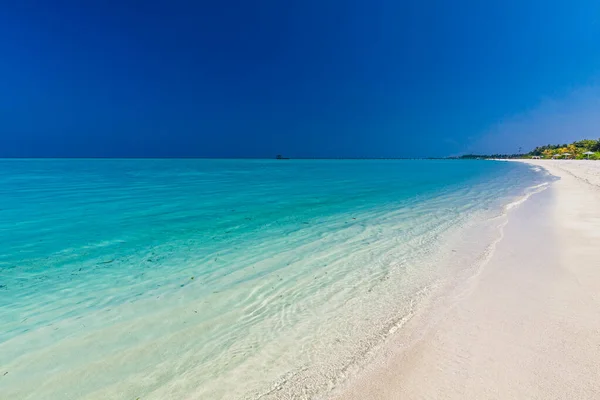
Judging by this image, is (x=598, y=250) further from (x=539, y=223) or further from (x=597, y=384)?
(x=597, y=384)

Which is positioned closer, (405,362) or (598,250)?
(405,362)

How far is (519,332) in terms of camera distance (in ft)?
12.8

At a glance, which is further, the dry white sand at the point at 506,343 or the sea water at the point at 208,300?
the sea water at the point at 208,300

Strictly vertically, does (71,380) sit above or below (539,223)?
above

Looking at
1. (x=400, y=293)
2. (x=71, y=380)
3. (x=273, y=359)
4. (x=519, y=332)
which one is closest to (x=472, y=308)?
(x=519, y=332)

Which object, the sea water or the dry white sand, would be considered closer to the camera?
the dry white sand

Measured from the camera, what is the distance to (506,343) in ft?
12.0

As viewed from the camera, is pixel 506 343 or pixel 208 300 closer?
pixel 506 343

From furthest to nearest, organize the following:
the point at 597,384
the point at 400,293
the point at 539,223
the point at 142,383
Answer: the point at 539,223 → the point at 400,293 → the point at 142,383 → the point at 597,384

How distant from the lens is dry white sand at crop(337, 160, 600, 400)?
9.72 ft

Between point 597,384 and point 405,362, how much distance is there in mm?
1674

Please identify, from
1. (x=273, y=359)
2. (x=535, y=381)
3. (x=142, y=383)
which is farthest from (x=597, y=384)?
(x=142, y=383)

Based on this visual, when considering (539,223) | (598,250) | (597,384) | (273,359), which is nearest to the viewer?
(597,384)

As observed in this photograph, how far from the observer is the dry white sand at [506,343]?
296cm
